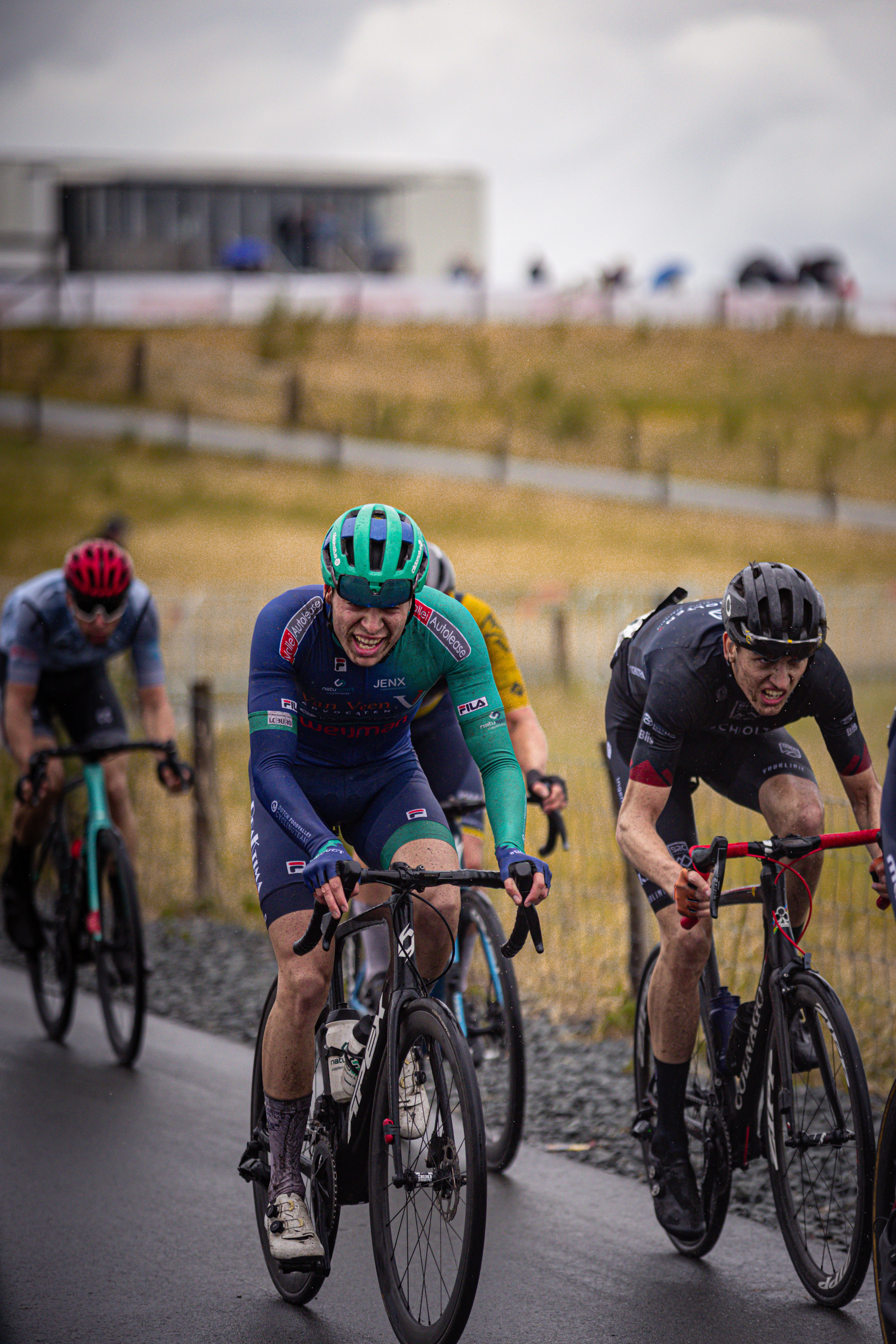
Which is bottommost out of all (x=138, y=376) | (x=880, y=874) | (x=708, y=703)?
(x=880, y=874)

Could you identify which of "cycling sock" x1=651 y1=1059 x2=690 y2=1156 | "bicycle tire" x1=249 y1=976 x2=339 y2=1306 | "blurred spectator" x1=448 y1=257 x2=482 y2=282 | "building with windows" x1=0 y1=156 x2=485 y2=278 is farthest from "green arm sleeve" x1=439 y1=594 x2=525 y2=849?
"building with windows" x1=0 y1=156 x2=485 y2=278

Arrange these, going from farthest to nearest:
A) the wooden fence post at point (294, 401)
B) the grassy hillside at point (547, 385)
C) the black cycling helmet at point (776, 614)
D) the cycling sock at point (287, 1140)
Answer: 1. the wooden fence post at point (294, 401)
2. the grassy hillside at point (547, 385)
3. the cycling sock at point (287, 1140)
4. the black cycling helmet at point (776, 614)

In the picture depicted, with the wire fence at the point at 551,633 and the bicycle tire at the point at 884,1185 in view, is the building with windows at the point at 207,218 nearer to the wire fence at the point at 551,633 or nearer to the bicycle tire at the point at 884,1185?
the wire fence at the point at 551,633

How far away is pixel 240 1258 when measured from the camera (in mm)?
4645

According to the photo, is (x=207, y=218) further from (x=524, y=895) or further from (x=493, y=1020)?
(x=524, y=895)

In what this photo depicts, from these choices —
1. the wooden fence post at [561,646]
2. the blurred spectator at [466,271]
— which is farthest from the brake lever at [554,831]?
the blurred spectator at [466,271]

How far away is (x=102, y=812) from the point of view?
265 inches

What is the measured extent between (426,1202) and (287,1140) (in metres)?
0.49

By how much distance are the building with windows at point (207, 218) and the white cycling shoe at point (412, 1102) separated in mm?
48285

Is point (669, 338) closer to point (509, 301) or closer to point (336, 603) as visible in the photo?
point (509, 301)

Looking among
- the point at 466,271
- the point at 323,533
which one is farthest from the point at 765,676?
the point at 466,271

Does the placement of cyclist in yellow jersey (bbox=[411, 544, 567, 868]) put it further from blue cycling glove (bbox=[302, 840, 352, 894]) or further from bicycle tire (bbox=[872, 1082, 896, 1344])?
bicycle tire (bbox=[872, 1082, 896, 1344])

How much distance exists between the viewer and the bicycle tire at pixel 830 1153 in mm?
3789

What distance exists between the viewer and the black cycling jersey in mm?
4262
